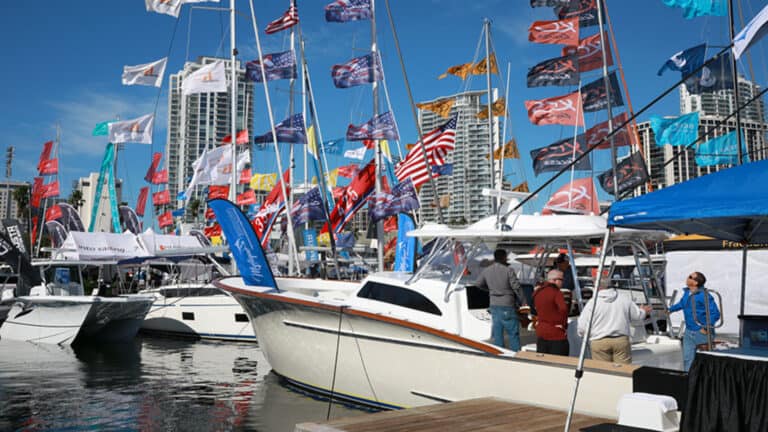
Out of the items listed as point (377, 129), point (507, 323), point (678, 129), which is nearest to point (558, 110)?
point (678, 129)

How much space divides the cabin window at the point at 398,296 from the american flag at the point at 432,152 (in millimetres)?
5377

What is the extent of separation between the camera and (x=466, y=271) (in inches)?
419

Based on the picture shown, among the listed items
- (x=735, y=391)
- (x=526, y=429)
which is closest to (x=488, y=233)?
(x=526, y=429)

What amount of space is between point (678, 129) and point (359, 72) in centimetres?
888

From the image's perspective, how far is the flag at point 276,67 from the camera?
21.8 m

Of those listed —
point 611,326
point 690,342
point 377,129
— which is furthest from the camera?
point 377,129

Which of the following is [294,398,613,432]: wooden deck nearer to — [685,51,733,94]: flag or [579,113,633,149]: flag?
[579,113,633,149]: flag

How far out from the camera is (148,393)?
12.8 m

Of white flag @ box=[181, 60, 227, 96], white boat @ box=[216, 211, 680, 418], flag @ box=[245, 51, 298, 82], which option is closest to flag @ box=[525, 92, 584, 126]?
white boat @ box=[216, 211, 680, 418]

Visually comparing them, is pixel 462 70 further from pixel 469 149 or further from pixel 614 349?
pixel 469 149

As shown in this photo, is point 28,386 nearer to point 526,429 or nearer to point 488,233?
point 488,233

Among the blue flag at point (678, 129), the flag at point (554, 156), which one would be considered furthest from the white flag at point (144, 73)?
Result: the blue flag at point (678, 129)

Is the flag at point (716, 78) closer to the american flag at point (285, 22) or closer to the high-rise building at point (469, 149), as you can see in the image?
the american flag at point (285, 22)

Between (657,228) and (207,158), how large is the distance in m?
19.4
